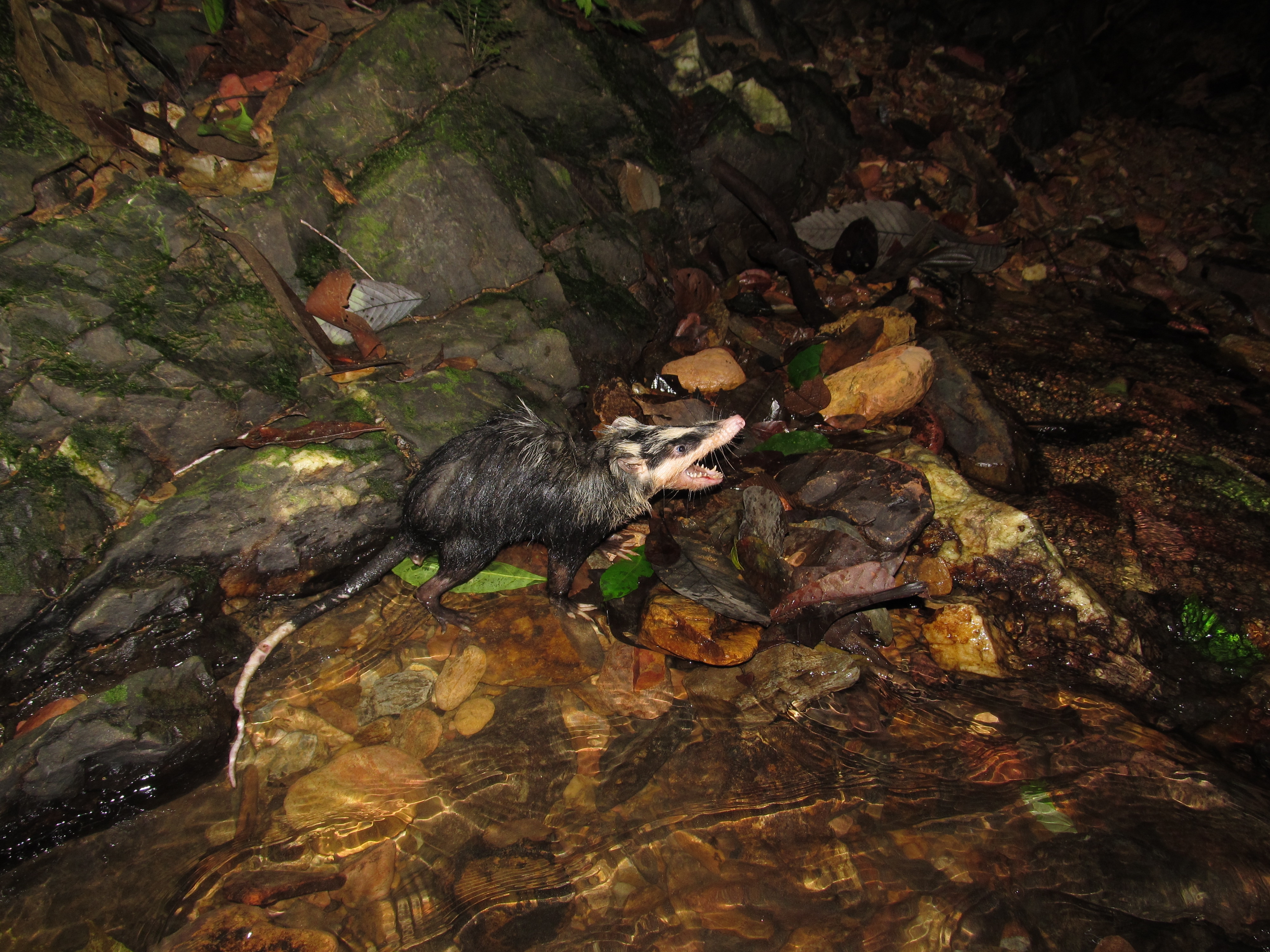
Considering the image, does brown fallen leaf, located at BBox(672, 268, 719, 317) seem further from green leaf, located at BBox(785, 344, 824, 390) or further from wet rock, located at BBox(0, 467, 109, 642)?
wet rock, located at BBox(0, 467, 109, 642)

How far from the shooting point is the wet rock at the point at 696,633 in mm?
3539

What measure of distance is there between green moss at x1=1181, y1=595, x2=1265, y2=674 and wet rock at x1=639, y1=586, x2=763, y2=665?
2492 millimetres

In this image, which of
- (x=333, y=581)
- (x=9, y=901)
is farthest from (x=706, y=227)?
(x=9, y=901)

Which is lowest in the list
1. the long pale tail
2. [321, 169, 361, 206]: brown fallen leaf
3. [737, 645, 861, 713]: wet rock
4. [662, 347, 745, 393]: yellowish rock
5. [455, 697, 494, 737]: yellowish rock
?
[737, 645, 861, 713]: wet rock

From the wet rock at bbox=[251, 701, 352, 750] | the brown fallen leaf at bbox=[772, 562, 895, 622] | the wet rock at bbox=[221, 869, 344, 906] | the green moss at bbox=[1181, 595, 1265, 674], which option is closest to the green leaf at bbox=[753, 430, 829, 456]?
the brown fallen leaf at bbox=[772, 562, 895, 622]

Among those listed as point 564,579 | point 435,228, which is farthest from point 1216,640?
point 435,228

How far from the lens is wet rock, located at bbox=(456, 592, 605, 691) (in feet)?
12.0

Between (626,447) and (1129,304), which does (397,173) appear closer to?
(626,447)

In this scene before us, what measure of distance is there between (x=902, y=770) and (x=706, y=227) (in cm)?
507

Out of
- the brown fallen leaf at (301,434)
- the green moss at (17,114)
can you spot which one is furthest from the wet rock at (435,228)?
the green moss at (17,114)

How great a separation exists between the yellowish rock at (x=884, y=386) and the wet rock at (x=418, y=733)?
11.5 feet

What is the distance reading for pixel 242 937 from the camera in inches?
105

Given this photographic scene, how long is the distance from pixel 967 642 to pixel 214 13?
19.8 feet

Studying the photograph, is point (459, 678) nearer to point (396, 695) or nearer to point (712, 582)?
point (396, 695)
